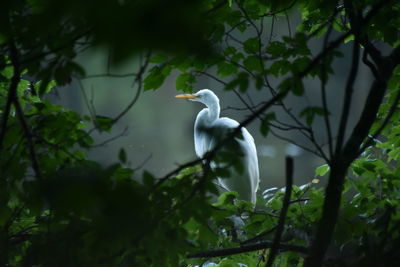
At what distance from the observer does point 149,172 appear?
0.74 metres

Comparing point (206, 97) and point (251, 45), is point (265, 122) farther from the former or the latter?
point (206, 97)

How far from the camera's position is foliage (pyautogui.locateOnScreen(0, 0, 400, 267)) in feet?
1.21

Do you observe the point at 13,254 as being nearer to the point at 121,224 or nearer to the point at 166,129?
the point at 121,224

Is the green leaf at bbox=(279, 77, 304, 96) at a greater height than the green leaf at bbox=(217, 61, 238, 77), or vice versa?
the green leaf at bbox=(217, 61, 238, 77)

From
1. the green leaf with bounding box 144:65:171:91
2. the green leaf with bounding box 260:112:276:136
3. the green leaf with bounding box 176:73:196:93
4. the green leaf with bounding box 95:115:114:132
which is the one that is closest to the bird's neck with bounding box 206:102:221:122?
the green leaf with bounding box 176:73:196:93

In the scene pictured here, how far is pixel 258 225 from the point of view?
1194 millimetres

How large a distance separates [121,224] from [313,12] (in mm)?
1088

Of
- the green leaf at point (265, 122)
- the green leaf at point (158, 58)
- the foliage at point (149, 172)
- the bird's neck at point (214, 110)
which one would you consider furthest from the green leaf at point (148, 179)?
the bird's neck at point (214, 110)

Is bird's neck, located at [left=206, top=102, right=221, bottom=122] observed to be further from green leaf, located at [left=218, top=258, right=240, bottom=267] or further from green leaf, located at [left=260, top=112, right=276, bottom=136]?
green leaf, located at [left=260, top=112, right=276, bottom=136]

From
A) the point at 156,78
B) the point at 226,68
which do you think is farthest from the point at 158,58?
the point at 226,68

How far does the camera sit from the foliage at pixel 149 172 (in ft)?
1.21

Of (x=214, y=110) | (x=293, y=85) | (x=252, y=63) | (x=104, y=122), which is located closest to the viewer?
(x=293, y=85)

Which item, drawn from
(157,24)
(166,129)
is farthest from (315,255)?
(166,129)

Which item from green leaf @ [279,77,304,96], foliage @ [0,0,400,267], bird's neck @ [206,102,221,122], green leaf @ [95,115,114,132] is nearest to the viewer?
foliage @ [0,0,400,267]
